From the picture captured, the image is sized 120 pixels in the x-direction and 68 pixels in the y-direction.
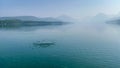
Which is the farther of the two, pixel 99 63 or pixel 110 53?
pixel 110 53

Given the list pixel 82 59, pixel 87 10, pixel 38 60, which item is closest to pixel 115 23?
pixel 87 10

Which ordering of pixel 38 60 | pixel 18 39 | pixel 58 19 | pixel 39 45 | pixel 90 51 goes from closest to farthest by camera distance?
1. pixel 38 60
2. pixel 90 51
3. pixel 39 45
4. pixel 58 19
5. pixel 18 39

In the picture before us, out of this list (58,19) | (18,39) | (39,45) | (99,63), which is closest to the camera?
(99,63)

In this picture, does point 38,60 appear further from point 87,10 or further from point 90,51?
point 87,10

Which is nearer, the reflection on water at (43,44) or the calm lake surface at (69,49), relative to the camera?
the calm lake surface at (69,49)

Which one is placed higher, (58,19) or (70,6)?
(70,6)

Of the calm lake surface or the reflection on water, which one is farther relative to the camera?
the reflection on water

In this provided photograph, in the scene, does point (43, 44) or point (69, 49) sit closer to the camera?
point (69, 49)

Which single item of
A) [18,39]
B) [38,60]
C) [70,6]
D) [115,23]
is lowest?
[38,60]
